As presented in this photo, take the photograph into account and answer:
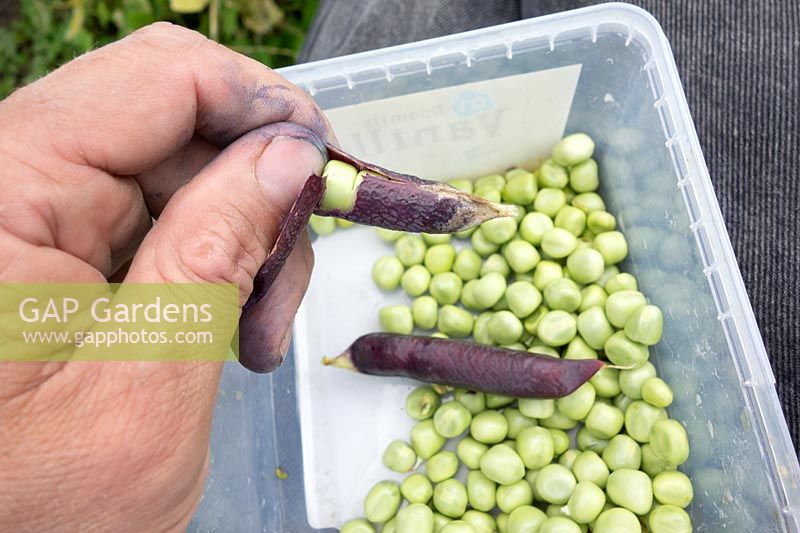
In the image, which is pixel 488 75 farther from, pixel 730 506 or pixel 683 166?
pixel 730 506

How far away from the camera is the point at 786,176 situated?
1575 millimetres

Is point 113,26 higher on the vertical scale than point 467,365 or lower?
higher

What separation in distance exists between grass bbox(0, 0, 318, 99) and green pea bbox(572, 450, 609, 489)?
1.73 metres

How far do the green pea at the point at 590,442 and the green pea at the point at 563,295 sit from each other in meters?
0.28

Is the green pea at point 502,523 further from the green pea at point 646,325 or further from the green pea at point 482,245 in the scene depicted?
the green pea at point 482,245

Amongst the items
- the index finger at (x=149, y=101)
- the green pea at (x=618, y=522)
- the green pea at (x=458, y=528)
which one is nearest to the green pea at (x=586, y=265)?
the green pea at (x=618, y=522)

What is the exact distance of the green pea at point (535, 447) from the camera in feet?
4.52

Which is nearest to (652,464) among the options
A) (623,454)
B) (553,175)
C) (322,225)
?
(623,454)

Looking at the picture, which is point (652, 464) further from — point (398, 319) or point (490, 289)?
point (398, 319)

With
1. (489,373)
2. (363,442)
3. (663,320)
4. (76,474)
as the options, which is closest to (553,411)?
(489,373)

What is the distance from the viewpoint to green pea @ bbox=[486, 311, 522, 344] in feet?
4.76

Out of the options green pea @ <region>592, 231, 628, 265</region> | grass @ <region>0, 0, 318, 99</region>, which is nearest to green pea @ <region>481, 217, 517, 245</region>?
green pea @ <region>592, 231, 628, 265</region>

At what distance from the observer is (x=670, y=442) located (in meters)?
1.28

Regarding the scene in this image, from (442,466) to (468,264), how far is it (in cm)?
50
